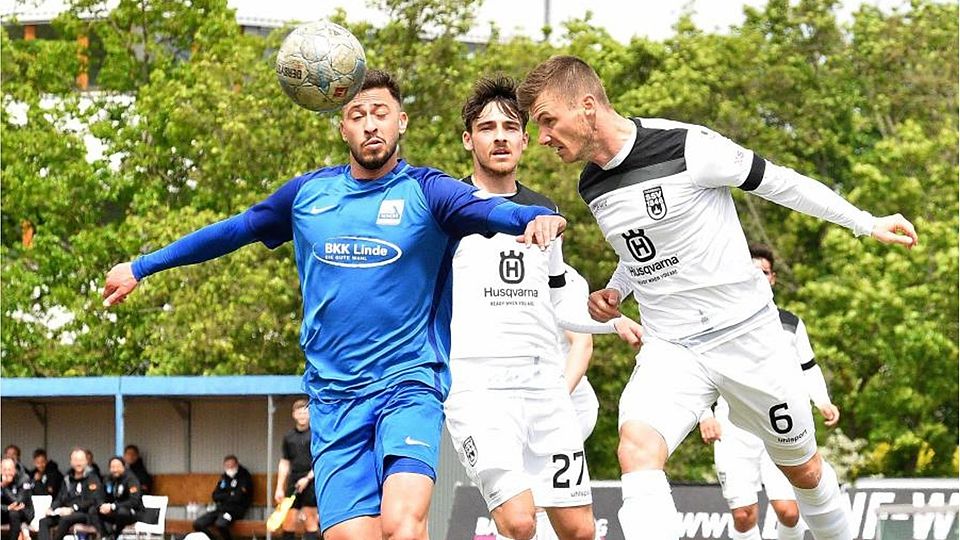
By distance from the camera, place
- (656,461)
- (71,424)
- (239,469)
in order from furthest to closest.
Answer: (71,424), (239,469), (656,461)

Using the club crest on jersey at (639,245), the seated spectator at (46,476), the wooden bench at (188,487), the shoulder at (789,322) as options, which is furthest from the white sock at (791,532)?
the wooden bench at (188,487)

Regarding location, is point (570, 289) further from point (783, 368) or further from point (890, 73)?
point (890, 73)

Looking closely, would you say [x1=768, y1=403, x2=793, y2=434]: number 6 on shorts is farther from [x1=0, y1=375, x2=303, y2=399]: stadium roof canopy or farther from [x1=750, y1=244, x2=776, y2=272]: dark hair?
[x1=0, y1=375, x2=303, y2=399]: stadium roof canopy

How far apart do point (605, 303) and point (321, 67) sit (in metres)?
2.02

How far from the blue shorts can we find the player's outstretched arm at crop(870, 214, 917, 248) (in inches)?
98.5

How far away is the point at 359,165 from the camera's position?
8.28m

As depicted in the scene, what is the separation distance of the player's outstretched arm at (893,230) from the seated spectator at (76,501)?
18.9 m

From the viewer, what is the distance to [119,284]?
332 inches

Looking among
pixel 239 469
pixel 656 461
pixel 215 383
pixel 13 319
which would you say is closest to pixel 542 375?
pixel 656 461

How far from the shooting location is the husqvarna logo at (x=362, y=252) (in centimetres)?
802

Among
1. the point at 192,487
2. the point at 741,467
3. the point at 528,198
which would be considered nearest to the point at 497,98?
the point at 528,198

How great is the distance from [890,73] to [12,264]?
22.1 meters

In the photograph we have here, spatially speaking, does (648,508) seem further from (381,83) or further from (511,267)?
(381,83)

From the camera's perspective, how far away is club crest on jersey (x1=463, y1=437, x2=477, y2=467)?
9.92m
